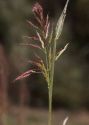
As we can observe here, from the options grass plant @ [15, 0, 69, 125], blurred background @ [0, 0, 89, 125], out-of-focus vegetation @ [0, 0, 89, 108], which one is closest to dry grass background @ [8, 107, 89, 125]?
blurred background @ [0, 0, 89, 125]

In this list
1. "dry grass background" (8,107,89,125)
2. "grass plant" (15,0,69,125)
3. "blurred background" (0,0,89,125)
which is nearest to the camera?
"grass plant" (15,0,69,125)

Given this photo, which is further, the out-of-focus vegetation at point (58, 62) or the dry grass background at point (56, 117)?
the out-of-focus vegetation at point (58, 62)

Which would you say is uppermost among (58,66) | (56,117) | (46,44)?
(46,44)

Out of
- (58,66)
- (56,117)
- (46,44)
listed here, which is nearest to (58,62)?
(58,66)

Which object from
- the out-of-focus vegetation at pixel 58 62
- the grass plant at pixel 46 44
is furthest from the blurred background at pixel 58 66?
the grass plant at pixel 46 44

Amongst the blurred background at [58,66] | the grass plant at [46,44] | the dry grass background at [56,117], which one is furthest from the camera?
the blurred background at [58,66]

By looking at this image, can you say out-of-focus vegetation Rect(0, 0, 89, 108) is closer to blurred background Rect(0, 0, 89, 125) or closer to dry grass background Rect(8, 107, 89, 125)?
blurred background Rect(0, 0, 89, 125)

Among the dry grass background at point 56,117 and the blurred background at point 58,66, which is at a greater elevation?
the blurred background at point 58,66

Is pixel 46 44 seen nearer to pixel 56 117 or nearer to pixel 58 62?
pixel 56 117

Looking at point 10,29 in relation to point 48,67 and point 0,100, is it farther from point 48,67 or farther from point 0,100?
point 48,67

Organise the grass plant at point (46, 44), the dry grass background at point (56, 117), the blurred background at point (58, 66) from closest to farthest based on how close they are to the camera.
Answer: the grass plant at point (46, 44) < the dry grass background at point (56, 117) < the blurred background at point (58, 66)

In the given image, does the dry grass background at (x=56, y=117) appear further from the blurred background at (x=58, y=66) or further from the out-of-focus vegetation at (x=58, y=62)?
the out-of-focus vegetation at (x=58, y=62)
